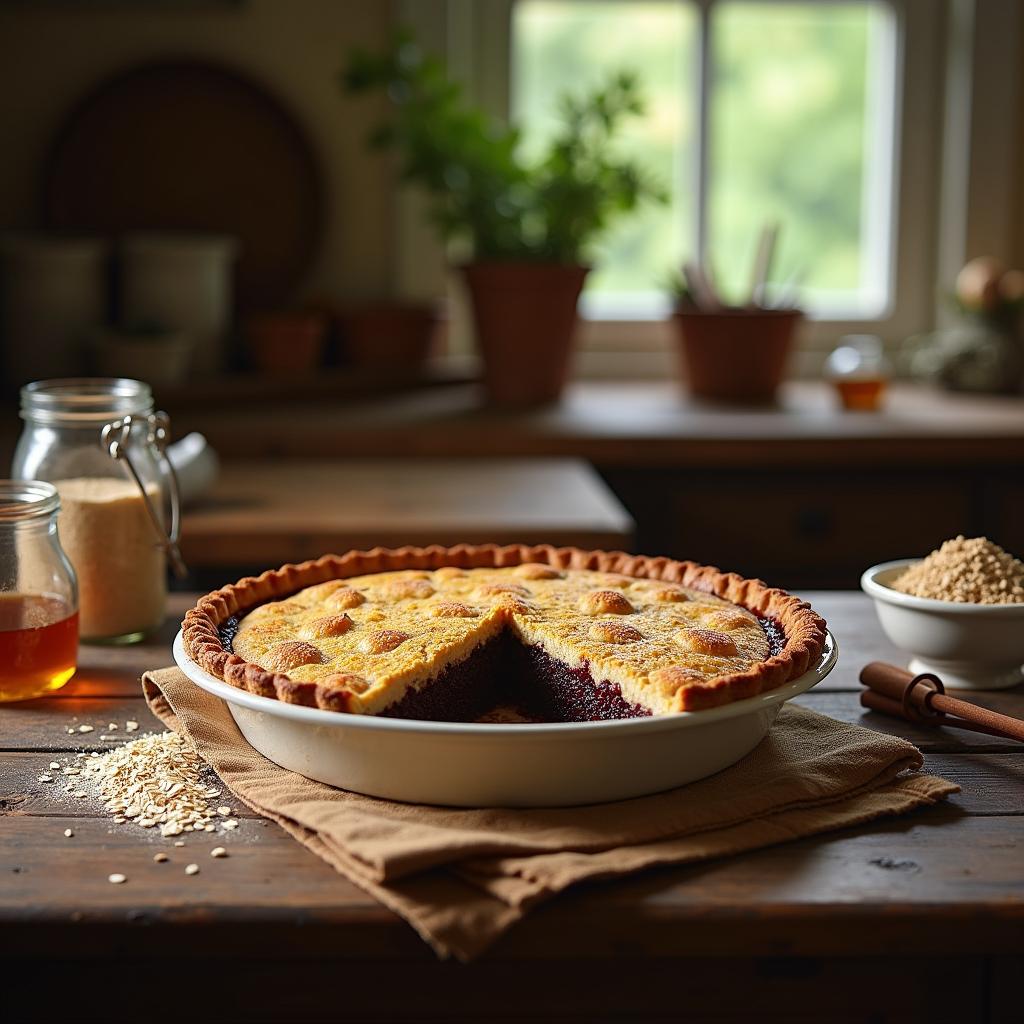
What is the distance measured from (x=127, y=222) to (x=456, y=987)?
325cm

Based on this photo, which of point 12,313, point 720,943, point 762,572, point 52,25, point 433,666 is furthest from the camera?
point 52,25

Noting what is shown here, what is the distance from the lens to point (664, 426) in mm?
3178

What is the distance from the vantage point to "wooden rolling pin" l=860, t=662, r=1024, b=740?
1.29 m

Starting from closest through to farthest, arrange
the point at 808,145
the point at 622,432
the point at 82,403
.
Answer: the point at 82,403
the point at 622,432
the point at 808,145

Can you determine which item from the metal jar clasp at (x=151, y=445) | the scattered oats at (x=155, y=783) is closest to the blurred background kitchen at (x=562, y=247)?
the metal jar clasp at (x=151, y=445)

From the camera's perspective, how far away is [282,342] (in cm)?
362

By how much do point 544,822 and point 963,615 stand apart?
55cm

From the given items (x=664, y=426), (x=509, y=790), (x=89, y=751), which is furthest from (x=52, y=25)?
(x=509, y=790)

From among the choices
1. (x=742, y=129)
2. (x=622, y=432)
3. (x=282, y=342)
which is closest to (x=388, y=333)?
(x=282, y=342)

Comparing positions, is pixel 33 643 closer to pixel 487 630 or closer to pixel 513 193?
pixel 487 630

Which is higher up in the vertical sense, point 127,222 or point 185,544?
point 127,222

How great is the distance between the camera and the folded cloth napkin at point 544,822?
39.0 inches

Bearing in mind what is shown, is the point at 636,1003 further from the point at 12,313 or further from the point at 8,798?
the point at 12,313

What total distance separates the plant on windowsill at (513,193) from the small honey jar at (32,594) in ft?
7.00
